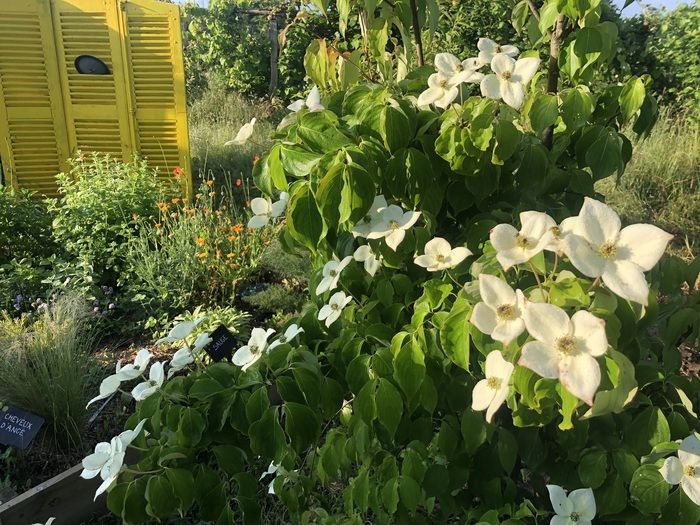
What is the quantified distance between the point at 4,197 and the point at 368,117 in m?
3.77

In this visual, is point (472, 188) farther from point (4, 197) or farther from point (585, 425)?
point (4, 197)

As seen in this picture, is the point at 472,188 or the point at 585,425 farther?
the point at 472,188

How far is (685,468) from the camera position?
952 mm

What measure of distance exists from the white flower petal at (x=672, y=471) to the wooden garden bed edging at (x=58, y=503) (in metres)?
1.90

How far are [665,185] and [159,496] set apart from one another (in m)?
6.42

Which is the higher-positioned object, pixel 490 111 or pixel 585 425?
pixel 490 111

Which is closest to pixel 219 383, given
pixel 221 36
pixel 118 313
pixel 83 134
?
pixel 118 313

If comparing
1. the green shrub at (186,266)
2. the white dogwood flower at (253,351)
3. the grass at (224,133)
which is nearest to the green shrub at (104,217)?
the green shrub at (186,266)

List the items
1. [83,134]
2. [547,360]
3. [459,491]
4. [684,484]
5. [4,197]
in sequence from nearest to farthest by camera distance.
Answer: [547,360], [684,484], [459,491], [4,197], [83,134]

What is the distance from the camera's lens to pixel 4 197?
404 centimetres

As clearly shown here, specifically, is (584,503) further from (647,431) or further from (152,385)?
(152,385)

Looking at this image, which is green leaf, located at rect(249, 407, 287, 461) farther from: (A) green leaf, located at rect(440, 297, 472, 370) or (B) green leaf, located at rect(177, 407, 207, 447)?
(A) green leaf, located at rect(440, 297, 472, 370)

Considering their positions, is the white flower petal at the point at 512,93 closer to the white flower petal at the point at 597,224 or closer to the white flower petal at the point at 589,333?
the white flower petal at the point at 597,224

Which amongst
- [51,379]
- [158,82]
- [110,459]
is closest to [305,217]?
[110,459]
